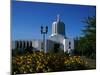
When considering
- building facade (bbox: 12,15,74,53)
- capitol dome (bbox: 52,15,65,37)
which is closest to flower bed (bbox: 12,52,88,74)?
building facade (bbox: 12,15,74,53)

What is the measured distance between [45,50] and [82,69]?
2.35ft

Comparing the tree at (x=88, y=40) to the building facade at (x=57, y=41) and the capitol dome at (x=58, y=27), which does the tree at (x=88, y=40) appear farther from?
the capitol dome at (x=58, y=27)

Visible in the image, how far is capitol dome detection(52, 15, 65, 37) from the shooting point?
3617 mm

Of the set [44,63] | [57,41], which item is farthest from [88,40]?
[44,63]

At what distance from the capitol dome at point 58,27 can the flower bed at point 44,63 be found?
36 cm

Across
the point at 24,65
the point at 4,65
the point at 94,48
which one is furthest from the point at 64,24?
the point at 4,65

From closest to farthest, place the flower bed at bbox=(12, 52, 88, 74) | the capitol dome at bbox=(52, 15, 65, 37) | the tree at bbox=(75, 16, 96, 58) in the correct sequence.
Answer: the flower bed at bbox=(12, 52, 88, 74), the capitol dome at bbox=(52, 15, 65, 37), the tree at bbox=(75, 16, 96, 58)

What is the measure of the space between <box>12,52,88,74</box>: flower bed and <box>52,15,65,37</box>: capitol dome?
0.36 meters

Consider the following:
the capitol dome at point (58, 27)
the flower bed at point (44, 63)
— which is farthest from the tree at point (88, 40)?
the capitol dome at point (58, 27)

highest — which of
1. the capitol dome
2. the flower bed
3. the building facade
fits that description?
the capitol dome

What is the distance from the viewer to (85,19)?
3.78 metres

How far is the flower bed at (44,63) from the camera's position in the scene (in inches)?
136

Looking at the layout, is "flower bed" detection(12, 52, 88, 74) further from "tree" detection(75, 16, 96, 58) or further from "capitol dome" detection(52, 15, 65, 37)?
"capitol dome" detection(52, 15, 65, 37)

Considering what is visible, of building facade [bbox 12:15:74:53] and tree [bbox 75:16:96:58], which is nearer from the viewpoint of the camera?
building facade [bbox 12:15:74:53]
